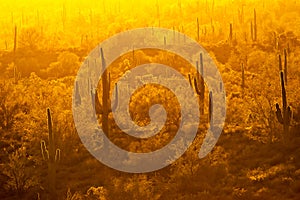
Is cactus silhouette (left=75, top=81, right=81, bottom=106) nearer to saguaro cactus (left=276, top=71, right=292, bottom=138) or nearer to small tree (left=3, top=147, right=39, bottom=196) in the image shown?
small tree (left=3, top=147, right=39, bottom=196)

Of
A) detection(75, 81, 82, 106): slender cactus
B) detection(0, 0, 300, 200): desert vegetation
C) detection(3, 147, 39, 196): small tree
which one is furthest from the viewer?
detection(75, 81, 82, 106): slender cactus

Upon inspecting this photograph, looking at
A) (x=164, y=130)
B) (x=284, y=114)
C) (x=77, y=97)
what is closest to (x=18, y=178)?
(x=164, y=130)

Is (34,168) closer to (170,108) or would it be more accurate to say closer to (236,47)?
(170,108)

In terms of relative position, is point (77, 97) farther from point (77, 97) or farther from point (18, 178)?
point (18, 178)

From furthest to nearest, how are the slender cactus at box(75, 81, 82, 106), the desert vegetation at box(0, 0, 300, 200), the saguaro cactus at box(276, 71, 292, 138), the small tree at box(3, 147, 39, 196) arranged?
the slender cactus at box(75, 81, 82, 106)
the saguaro cactus at box(276, 71, 292, 138)
the small tree at box(3, 147, 39, 196)
the desert vegetation at box(0, 0, 300, 200)

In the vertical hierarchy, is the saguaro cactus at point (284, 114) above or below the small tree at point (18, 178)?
above

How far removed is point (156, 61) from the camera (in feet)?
157

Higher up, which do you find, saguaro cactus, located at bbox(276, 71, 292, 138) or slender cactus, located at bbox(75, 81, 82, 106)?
slender cactus, located at bbox(75, 81, 82, 106)

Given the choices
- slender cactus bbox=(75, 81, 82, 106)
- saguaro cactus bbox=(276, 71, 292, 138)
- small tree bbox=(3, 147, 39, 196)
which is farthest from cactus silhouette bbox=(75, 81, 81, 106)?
saguaro cactus bbox=(276, 71, 292, 138)

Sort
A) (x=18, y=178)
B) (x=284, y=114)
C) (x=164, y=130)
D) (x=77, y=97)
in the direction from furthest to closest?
(x=77, y=97), (x=164, y=130), (x=284, y=114), (x=18, y=178)

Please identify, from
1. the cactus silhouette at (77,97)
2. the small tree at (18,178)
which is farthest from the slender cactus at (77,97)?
the small tree at (18,178)

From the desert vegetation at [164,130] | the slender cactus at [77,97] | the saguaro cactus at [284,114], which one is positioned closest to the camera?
the desert vegetation at [164,130]

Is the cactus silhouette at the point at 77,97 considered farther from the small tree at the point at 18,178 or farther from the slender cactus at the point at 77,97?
the small tree at the point at 18,178

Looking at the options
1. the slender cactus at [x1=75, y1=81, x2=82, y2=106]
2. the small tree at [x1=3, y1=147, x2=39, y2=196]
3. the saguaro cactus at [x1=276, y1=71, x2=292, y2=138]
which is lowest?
the small tree at [x1=3, y1=147, x2=39, y2=196]
